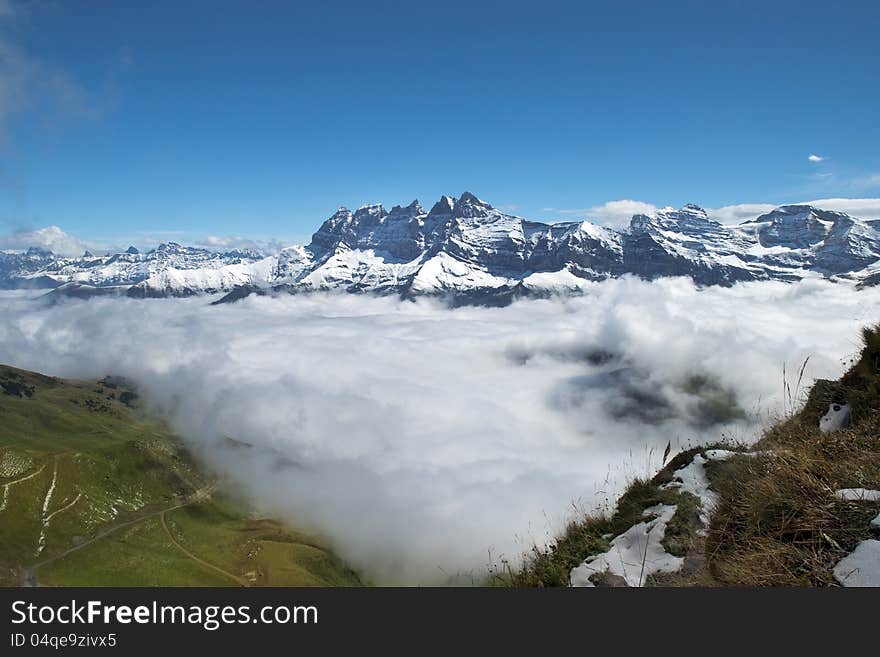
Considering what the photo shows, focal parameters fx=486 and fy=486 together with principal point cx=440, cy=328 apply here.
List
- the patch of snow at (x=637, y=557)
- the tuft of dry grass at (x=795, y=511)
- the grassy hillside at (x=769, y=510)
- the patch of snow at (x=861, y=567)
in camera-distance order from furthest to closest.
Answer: the patch of snow at (x=637, y=557) < the grassy hillside at (x=769, y=510) < the tuft of dry grass at (x=795, y=511) < the patch of snow at (x=861, y=567)

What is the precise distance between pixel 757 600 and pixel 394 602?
548 centimetres

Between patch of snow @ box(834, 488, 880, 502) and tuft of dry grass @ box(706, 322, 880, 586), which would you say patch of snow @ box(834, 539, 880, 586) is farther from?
patch of snow @ box(834, 488, 880, 502)

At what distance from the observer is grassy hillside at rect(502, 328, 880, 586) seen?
7.29 m

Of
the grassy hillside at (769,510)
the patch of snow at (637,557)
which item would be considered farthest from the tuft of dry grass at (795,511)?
the patch of snow at (637,557)

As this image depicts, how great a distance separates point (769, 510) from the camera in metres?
8.52

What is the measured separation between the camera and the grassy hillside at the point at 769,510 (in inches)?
287

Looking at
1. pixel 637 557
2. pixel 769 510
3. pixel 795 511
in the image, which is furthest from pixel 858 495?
pixel 637 557

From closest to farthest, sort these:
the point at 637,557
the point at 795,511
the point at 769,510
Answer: the point at 795,511
the point at 769,510
the point at 637,557

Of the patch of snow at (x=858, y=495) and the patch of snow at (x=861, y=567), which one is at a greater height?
the patch of snow at (x=858, y=495)

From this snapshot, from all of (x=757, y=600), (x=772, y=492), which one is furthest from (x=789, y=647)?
(x=772, y=492)

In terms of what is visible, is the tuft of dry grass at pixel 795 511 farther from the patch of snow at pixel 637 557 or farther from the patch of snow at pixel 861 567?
the patch of snow at pixel 637 557

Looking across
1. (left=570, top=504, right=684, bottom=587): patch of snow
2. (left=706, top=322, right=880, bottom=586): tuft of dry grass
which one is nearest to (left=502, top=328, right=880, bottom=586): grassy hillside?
(left=706, top=322, right=880, bottom=586): tuft of dry grass

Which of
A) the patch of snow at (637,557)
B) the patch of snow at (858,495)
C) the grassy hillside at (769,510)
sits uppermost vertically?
the patch of snow at (858,495)

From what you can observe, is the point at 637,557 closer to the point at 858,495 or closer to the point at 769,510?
the point at 769,510
